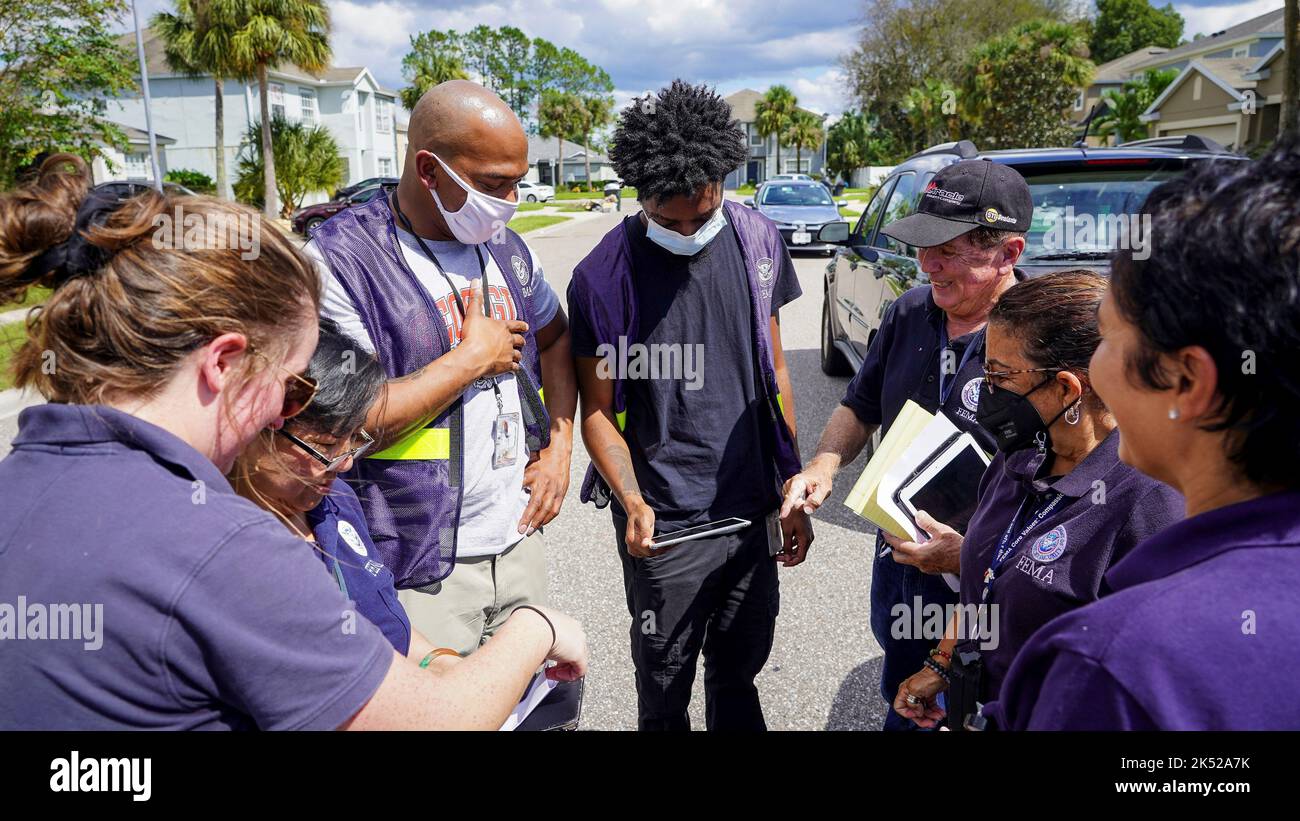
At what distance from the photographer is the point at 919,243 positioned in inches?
107

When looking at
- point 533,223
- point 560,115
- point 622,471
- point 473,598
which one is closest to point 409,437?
point 473,598

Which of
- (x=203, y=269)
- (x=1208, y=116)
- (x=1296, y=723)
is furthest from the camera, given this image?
(x=1208, y=116)

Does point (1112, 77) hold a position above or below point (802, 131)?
above

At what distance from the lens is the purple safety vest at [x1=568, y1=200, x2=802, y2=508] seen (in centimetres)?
271

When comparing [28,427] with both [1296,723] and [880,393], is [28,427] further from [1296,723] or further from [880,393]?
[880,393]

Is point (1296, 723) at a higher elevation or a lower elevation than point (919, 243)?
lower

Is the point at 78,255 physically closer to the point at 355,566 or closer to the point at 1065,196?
the point at 355,566

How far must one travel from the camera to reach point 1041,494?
1.86 m

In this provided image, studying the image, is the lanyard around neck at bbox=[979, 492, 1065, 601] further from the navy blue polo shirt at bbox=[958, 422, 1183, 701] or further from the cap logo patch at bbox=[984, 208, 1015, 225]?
the cap logo patch at bbox=[984, 208, 1015, 225]

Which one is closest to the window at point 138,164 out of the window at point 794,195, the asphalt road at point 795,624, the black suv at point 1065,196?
the window at point 794,195

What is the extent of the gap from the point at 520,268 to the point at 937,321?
1.42 m

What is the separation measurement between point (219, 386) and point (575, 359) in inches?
64.8

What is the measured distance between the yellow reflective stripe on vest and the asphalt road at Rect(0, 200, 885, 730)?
1500mm

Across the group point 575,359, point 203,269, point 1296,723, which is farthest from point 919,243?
point 203,269
